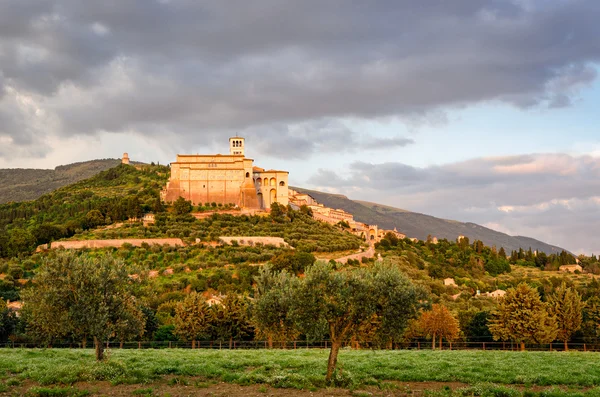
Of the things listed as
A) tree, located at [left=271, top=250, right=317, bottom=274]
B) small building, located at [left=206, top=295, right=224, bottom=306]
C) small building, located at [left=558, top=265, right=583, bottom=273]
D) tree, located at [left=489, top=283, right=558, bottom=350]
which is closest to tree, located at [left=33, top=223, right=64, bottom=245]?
small building, located at [left=206, top=295, right=224, bottom=306]

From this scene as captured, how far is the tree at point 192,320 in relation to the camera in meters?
38.8

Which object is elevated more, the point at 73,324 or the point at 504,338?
the point at 73,324

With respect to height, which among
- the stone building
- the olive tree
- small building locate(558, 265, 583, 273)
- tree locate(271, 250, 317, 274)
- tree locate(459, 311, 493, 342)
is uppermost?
the stone building

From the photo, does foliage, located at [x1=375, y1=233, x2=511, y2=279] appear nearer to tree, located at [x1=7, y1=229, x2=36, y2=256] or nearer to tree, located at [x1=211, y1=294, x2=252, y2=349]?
tree, located at [x1=211, y1=294, x2=252, y2=349]

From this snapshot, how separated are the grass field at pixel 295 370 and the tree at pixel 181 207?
66.8m

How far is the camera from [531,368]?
2000cm

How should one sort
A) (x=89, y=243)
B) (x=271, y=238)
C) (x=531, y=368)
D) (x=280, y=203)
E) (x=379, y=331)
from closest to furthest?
(x=379, y=331) < (x=531, y=368) < (x=89, y=243) < (x=271, y=238) < (x=280, y=203)

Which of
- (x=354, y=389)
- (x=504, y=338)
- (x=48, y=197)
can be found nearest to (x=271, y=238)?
(x=504, y=338)

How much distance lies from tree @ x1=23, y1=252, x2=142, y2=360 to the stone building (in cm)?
Answer: 7634

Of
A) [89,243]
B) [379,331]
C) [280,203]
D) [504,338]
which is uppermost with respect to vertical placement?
[280,203]

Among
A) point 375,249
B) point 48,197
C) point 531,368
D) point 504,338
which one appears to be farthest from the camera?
point 48,197

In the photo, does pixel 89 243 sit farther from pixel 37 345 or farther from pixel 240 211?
pixel 37 345

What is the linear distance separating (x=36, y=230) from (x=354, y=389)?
232ft

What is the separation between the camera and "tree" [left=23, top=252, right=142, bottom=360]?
19219 millimetres
